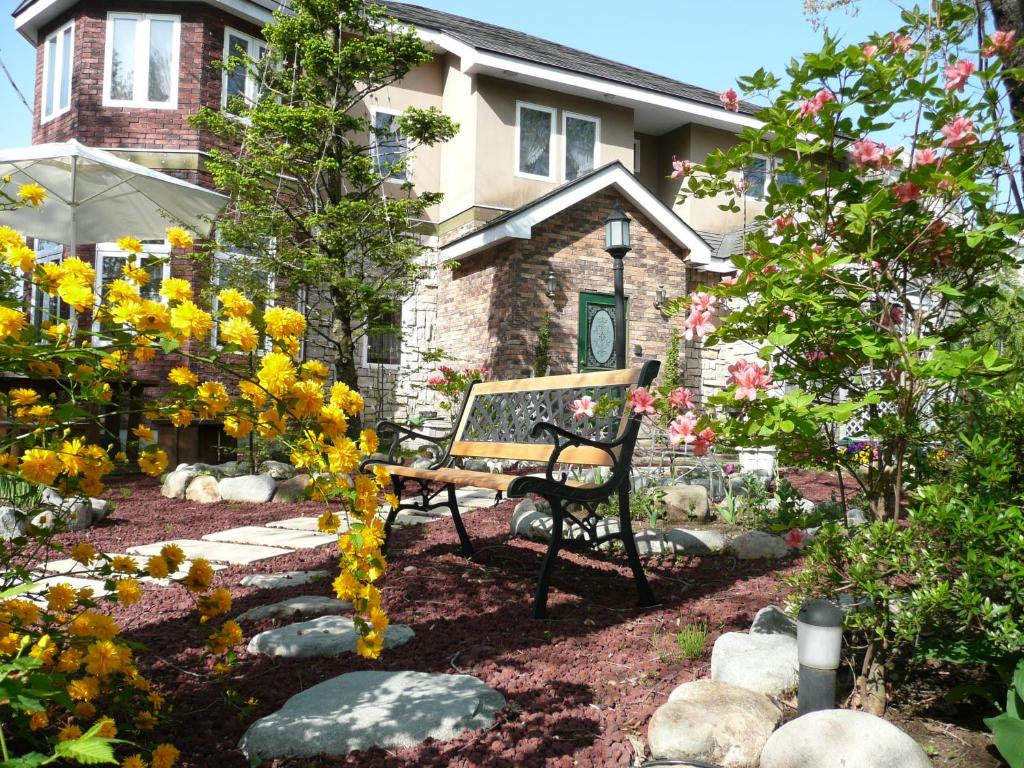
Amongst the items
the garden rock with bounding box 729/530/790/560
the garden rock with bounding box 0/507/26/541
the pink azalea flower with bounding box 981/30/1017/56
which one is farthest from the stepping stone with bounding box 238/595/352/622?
the pink azalea flower with bounding box 981/30/1017/56

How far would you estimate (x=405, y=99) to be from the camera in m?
13.9

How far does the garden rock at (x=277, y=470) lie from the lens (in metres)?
8.79

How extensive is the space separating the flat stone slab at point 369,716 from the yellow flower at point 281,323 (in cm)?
123

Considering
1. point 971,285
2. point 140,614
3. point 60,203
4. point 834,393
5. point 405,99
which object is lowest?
point 140,614

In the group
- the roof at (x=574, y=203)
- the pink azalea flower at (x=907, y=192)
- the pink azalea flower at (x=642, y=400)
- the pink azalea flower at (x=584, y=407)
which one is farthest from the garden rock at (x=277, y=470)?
the pink azalea flower at (x=907, y=192)

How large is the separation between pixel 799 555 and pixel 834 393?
2.44 m

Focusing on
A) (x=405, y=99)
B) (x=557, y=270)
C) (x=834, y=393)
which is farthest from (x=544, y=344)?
(x=834, y=393)

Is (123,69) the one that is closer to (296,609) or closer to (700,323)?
(296,609)

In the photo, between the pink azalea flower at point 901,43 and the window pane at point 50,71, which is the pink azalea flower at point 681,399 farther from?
the window pane at point 50,71

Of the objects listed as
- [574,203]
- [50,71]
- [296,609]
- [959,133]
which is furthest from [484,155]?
[959,133]

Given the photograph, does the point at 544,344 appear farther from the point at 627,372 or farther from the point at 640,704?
the point at 640,704

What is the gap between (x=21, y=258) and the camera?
6.32ft

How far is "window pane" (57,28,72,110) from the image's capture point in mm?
12734

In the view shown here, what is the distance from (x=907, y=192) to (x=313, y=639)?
2.79 meters
